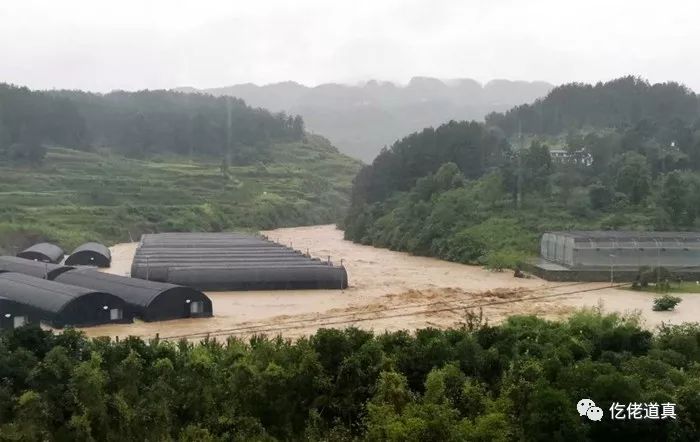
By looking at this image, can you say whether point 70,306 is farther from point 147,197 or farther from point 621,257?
point 147,197

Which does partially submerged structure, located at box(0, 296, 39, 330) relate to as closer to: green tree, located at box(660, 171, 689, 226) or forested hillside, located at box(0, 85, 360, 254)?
forested hillside, located at box(0, 85, 360, 254)

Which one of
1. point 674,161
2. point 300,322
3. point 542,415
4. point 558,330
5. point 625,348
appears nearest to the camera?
point 542,415

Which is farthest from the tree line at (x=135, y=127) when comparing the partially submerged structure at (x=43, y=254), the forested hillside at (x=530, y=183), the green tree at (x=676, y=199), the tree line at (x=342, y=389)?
the tree line at (x=342, y=389)

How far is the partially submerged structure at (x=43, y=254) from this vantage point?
133 ft

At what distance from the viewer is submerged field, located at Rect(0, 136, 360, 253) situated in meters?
53.9

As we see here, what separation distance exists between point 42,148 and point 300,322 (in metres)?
55.1

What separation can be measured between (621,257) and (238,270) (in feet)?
64.2

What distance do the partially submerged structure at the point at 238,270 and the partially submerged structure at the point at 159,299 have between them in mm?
5080

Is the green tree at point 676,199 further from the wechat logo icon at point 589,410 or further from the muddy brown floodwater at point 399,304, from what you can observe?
the wechat logo icon at point 589,410

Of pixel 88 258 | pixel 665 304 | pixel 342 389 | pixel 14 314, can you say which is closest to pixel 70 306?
pixel 14 314

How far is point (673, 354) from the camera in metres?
13.8

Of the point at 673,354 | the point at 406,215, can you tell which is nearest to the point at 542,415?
the point at 673,354

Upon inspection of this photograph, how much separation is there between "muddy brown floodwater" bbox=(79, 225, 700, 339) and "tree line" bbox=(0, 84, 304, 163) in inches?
1570

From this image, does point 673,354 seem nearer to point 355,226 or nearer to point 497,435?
point 497,435
